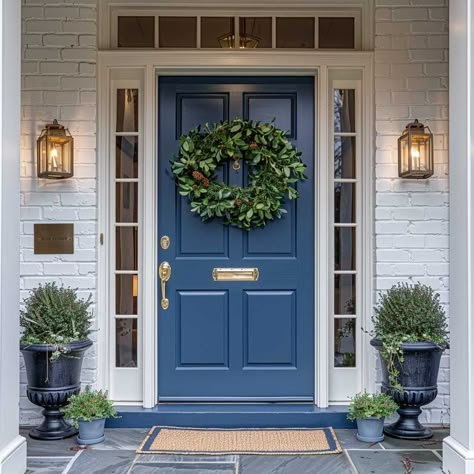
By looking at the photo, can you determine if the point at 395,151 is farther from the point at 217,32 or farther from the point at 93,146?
the point at 93,146

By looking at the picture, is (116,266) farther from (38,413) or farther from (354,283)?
(354,283)

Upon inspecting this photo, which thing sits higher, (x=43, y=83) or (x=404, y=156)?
(x=43, y=83)

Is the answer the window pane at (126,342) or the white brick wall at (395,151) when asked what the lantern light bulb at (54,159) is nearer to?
the window pane at (126,342)

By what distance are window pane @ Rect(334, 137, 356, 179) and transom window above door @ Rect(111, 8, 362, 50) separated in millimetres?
581

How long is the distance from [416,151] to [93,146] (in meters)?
1.94

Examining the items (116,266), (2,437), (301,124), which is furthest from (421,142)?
(2,437)

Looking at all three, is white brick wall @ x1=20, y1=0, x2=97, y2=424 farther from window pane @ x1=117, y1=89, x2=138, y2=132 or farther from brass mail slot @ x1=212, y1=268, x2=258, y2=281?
brass mail slot @ x1=212, y1=268, x2=258, y2=281

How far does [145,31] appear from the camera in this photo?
361 centimetres

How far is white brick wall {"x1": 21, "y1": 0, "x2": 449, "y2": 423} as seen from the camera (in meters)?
3.48

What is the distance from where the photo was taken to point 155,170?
3559mm

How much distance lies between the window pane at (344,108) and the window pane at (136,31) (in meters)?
1.23

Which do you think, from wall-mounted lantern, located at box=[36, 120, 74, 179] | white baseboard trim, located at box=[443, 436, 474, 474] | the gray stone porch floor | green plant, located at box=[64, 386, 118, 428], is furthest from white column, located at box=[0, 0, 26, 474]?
white baseboard trim, located at box=[443, 436, 474, 474]

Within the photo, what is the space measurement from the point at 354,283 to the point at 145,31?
2066 millimetres

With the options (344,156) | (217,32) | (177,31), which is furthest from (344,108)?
(177,31)
